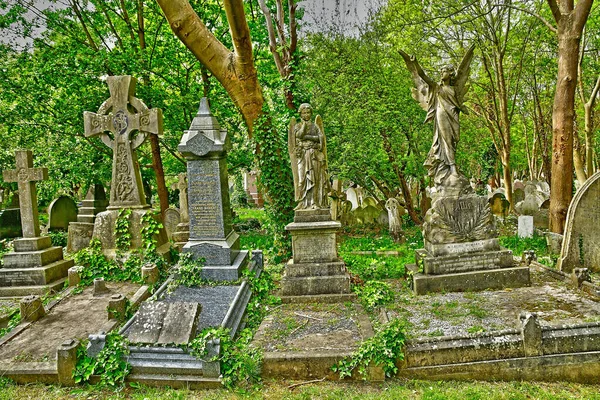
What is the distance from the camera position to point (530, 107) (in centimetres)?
1955

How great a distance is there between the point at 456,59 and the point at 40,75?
14.4m

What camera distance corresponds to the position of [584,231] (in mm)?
6914

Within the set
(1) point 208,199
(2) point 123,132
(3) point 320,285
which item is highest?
(2) point 123,132

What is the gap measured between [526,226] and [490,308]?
22.5 feet

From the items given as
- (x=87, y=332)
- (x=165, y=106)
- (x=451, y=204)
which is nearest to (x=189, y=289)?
(x=87, y=332)

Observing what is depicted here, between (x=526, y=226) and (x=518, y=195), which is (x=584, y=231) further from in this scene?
(x=518, y=195)

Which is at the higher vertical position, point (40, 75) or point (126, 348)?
point (40, 75)

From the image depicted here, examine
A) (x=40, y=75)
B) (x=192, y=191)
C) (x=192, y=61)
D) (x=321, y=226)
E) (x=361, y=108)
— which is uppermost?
(x=192, y=61)

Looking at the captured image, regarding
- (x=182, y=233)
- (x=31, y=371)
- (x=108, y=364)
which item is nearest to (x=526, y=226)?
(x=182, y=233)

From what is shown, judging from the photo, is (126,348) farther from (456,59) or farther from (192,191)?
(456,59)

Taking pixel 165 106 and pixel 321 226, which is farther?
pixel 165 106

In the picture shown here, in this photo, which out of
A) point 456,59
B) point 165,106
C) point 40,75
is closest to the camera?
point 40,75

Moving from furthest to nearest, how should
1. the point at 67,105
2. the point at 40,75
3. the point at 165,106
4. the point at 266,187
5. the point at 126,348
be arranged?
the point at 165,106
the point at 67,105
the point at 40,75
the point at 266,187
the point at 126,348

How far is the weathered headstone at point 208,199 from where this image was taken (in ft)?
20.4
